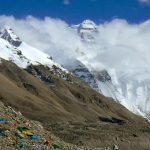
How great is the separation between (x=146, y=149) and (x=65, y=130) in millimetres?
14048

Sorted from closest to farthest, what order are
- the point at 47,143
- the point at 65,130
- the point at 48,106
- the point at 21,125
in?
1. the point at 47,143
2. the point at 21,125
3. the point at 65,130
4. the point at 48,106

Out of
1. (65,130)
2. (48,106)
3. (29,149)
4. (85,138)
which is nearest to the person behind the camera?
(29,149)

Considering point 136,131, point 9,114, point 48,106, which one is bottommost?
point 9,114

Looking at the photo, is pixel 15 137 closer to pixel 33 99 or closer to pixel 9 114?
pixel 9 114

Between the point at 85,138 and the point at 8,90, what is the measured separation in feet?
400

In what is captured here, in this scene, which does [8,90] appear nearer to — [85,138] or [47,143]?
[85,138]

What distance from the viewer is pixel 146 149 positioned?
78.2 m

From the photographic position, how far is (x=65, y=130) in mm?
86125

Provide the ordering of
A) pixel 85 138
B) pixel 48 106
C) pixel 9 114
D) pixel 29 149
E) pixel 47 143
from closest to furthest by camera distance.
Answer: pixel 29 149, pixel 47 143, pixel 9 114, pixel 85 138, pixel 48 106

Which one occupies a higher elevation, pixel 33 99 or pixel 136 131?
pixel 33 99

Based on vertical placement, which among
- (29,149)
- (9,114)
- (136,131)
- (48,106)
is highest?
(48,106)

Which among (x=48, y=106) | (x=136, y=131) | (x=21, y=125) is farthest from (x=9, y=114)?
(x=48, y=106)

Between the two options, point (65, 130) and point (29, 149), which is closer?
point (29, 149)

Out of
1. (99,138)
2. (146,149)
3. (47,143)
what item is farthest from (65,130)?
(47,143)
